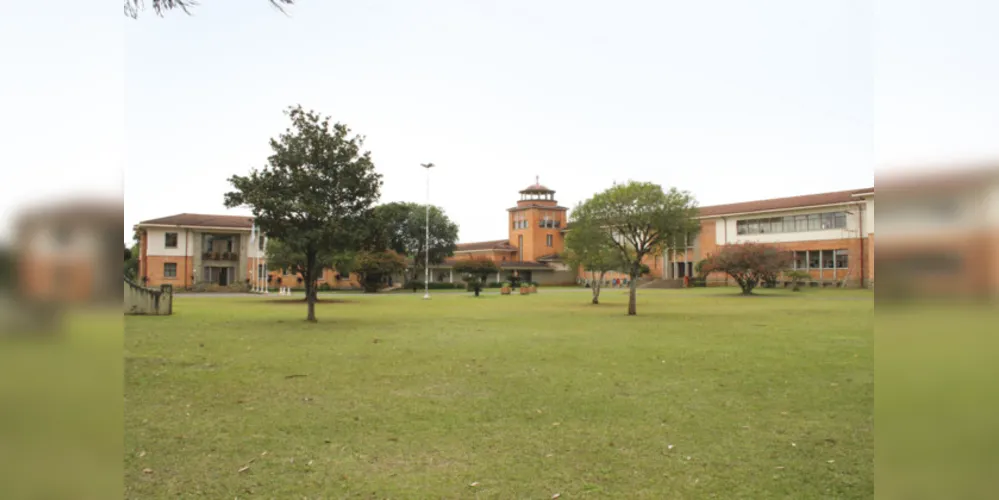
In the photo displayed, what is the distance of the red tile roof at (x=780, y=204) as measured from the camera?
55381 millimetres

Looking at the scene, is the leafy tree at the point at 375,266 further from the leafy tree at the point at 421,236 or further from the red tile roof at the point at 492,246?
the red tile roof at the point at 492,246

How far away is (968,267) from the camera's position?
62.9 inches

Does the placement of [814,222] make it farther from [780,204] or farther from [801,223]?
[780,204]

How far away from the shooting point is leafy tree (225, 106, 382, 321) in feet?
72.2

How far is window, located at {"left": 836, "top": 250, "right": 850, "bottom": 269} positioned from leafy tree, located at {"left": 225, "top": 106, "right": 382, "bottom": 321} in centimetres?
4617

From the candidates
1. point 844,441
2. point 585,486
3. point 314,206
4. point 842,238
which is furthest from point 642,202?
point 842,238

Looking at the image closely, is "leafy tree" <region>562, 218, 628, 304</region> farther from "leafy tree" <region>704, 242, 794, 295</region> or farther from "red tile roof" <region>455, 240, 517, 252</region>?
"red tile roof" <region>455, 240, 517, 252</region>

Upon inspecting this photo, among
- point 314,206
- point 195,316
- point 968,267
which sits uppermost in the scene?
point 314,206

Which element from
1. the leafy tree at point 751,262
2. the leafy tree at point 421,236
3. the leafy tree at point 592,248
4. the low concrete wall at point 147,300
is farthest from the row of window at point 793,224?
the low concrete wall at point 147,300

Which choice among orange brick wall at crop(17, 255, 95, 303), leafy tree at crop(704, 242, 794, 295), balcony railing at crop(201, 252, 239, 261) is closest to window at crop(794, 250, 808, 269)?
leafy tree at crop(704, 242, 794, 295)

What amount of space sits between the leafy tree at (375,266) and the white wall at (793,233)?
31.2 meters

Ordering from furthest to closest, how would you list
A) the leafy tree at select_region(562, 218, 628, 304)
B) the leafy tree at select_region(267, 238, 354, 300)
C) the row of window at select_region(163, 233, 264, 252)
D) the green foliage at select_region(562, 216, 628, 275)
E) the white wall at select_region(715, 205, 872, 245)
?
the row of window at select_region(163, 233, 264, 252) → the white wall at select_region(715, 205, 872, 245) → the leafy tree at select_region(267, 238, 354, 300) → the leafy tree at select_region(562, 218, 628, 304) → the green foliage at select_region(562, 216, 628, 275)

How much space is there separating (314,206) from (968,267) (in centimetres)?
2162

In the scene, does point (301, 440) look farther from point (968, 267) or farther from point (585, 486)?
point (968, 267)
